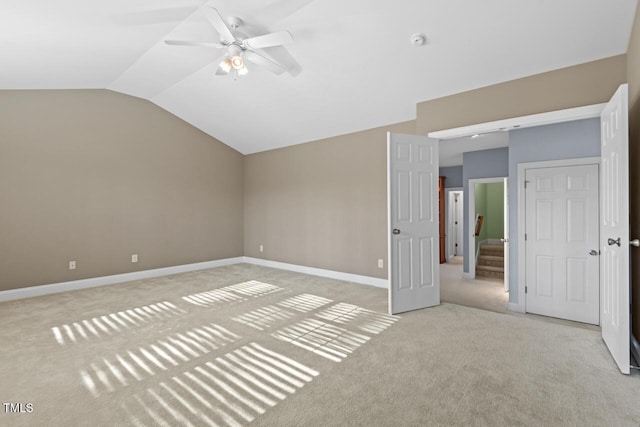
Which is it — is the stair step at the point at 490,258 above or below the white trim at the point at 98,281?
above

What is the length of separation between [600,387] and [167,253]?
6.24m

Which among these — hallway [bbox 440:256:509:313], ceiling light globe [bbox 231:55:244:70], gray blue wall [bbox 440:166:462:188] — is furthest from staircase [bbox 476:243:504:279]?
ceiling light globe [bbox 231:55:244:70]

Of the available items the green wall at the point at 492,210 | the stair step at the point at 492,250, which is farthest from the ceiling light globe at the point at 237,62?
the green wall at the point at 492,210

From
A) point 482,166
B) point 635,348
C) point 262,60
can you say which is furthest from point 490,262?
point 262,60

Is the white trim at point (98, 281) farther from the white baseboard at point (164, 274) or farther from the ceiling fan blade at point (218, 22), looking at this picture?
the ceiling fan blade at point (218, 22)

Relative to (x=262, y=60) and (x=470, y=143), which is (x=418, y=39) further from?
(x=470, y=143)

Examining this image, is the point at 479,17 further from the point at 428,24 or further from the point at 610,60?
the point at 610,60

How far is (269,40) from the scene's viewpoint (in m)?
2.89

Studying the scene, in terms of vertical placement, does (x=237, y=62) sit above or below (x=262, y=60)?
below

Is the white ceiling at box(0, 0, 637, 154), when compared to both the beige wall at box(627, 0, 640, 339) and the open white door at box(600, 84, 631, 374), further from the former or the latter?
the open white door at box(600, 84, 631, 374)

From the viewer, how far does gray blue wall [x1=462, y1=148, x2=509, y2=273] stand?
18.8ft

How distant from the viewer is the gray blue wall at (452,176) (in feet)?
26.3

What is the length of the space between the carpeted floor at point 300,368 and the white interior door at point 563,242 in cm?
53

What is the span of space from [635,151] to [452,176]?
561cm
